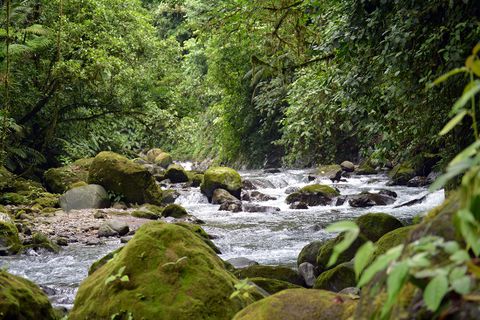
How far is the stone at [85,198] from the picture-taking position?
1364 centimetres

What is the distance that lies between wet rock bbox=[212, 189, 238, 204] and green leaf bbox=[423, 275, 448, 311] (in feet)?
48.5

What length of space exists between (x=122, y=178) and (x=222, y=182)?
11.0 ft

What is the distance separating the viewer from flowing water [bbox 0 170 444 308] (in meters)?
8.05

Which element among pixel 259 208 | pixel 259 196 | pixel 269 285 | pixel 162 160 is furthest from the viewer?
pixel 162 160

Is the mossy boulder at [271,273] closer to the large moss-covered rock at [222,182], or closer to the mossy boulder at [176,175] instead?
the large moss-covered rock at [222,182]

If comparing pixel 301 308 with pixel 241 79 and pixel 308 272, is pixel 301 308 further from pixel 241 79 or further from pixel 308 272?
pixel 241 79

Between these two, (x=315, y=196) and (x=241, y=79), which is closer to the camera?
(x=315, y=196)

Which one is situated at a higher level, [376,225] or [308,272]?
[376,225]

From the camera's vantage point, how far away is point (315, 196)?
1538cm

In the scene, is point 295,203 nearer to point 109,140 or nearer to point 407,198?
point 407,198

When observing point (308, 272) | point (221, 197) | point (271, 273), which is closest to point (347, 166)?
point (221, 197)

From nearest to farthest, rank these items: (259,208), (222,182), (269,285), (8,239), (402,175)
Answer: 1. (269,285)
2. (8,239)
3. (259,208)
4. (222,182)
5. (402,175)

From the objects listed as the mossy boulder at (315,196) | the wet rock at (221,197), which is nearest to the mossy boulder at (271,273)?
the mossy boulder at (315,196)

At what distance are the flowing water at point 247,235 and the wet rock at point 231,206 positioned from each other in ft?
0.87
